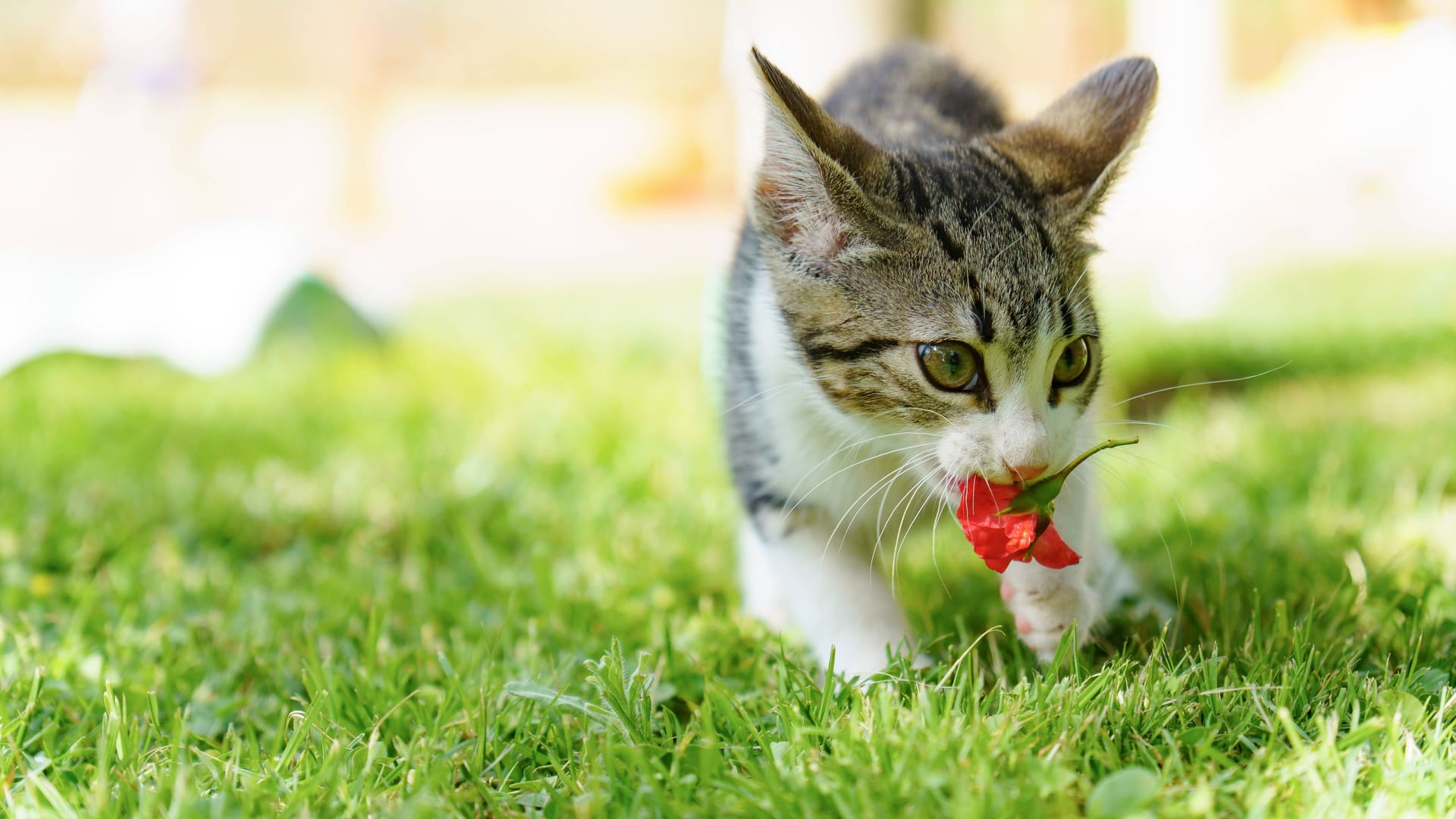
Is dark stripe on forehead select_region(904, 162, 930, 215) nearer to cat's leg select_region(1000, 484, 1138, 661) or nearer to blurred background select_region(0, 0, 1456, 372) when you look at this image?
cat's leg select_region(1000, 484, 1138, 661)

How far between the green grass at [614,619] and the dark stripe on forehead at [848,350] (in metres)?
0.54

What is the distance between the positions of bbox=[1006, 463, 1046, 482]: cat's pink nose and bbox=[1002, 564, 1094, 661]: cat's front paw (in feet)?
0.71

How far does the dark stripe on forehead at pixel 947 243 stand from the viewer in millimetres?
1992

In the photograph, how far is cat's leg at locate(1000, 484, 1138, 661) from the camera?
6.43 feet

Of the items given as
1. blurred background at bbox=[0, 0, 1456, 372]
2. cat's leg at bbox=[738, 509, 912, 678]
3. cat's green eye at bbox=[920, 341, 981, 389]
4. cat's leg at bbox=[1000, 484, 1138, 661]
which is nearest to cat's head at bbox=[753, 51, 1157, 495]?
cat's green eye at bbox=[920, 341, 981, 389]

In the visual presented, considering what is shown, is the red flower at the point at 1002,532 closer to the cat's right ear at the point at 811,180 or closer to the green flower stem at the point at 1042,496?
the green flower stem at the point at 1042,496

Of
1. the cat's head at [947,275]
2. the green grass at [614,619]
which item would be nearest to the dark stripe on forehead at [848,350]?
the cat's head at [947,275]

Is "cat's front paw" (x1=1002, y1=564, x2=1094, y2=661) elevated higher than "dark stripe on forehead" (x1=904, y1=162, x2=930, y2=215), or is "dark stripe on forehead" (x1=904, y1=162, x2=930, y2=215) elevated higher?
"dark stripe on forehead" (x1=904, y1=162, x2=930, y2=215)

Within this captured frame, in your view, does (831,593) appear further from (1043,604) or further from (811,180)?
(811,180)

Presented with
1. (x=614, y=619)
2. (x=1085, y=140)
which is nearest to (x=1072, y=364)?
(x=1085, y=140)

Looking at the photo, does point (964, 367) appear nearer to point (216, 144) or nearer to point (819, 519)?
point (819, 519)

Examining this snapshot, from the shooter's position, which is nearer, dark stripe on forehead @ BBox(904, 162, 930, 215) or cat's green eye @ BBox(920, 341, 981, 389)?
cat's green eye @ BBox(920, 341, 981, 389)

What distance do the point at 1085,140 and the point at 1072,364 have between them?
19.3 inches

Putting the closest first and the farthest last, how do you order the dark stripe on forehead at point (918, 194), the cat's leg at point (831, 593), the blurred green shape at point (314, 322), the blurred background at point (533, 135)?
the dark stripe on forehead at point (918, 194) < the cat's leg at point (831, 593) < the blurred green shape at point (314, 322) < the blurred background at point (533, 135)
